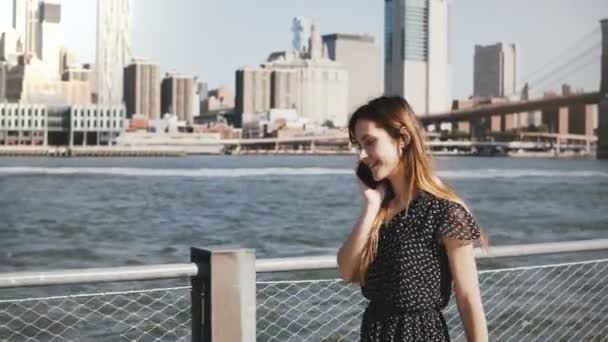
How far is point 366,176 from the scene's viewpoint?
1488 mm

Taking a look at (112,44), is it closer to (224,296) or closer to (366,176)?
(224,296)

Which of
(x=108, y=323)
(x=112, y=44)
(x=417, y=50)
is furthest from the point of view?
(x=112, y=44)

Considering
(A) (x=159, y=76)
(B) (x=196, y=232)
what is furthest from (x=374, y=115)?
(A) (x=159, y=76)

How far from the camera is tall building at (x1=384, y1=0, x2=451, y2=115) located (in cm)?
7500

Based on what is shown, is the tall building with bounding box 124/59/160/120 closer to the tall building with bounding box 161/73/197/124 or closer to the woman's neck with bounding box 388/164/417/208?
the tall building with bounding box 161/73/197/124

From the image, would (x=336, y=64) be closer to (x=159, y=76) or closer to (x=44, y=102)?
(x=159, y=76)

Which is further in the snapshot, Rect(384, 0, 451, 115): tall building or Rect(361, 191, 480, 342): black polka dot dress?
Rect(384, 0, 451, 115): tall building

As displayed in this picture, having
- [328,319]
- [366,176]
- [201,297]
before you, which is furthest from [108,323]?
[366,176]

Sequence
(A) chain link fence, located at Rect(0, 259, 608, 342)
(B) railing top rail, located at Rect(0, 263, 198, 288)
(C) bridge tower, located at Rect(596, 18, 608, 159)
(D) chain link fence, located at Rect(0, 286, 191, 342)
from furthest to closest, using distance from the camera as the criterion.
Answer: (C) bridge tower, located at Rect(596, 18, 608, 159) < (D) chain link fence, located at Rect(0, 286, 191, 342) < (A) chain link fence, located at Rect(0, 259, 608, 342) < (B) railing top rail, located at Rect(0, 263, 198, 288)

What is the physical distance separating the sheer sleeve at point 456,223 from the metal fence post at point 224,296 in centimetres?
62

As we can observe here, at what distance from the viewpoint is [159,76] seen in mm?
96938

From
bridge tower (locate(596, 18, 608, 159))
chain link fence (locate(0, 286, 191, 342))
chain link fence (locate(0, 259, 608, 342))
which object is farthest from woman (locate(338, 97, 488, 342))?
bridge tower (locate(596, 18, 608, 159))

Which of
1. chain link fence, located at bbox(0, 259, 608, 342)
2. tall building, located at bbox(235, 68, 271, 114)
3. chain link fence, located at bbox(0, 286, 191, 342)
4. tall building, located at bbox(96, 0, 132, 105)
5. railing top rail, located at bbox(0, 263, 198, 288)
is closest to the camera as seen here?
railing top rail, located at bbox(0, 263, 198, 288)

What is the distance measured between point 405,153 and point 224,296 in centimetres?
65
